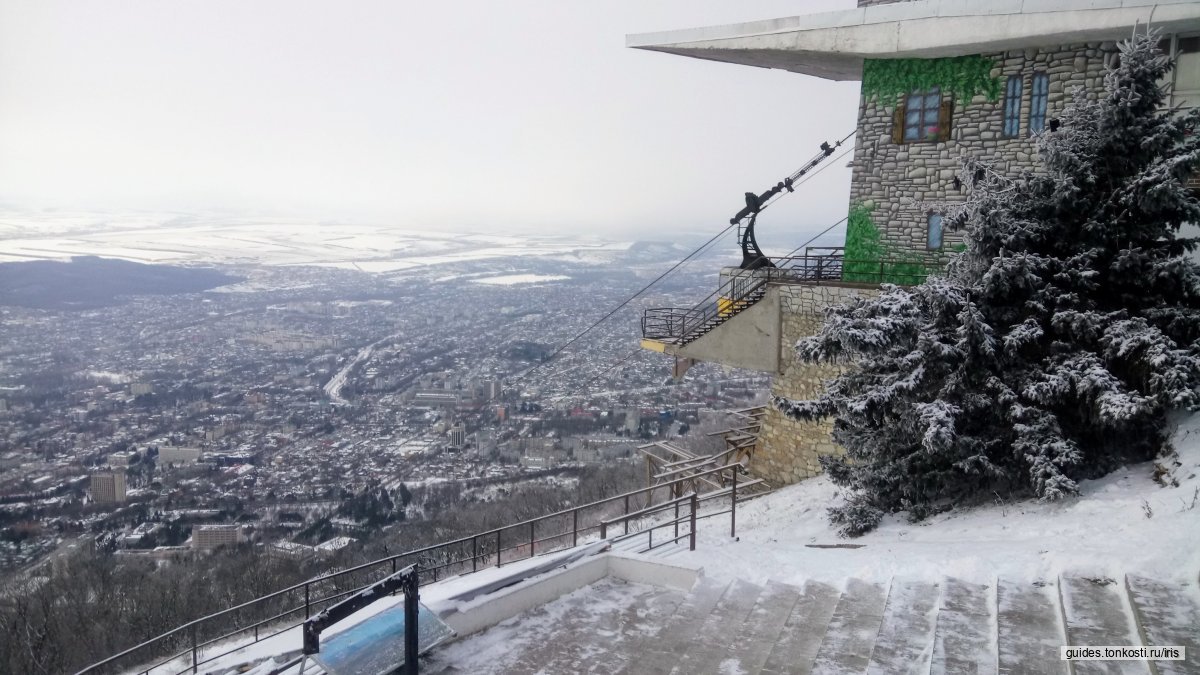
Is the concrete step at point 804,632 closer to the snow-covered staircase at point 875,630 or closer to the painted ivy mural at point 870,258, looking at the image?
the snow-covered staircase at point 875,630

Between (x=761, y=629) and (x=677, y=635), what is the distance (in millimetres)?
635

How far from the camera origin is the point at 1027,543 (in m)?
6.87

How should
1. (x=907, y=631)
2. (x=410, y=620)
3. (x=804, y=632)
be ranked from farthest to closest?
(x=804, y=632)
(x=907, y=631)
(x=410, y=620)

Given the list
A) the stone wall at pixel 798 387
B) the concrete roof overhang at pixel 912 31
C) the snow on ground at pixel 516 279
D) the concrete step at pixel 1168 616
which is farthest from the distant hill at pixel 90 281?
the concrete step at pixel 1168 616

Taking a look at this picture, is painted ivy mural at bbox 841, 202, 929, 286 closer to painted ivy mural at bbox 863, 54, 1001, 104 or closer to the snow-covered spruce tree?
painted ivy mural at bbox 863, 54, 1001, 104

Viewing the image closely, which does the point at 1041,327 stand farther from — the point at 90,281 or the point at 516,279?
the point at 516,279

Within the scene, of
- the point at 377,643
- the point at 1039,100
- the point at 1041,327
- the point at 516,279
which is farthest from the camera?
the point at 516,279

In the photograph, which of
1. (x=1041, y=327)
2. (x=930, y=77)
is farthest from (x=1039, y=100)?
(x=1041, y=327)

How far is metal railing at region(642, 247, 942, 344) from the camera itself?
536 inches

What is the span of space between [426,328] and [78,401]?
2948 cm

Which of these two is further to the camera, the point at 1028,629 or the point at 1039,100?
the point at 1039,100

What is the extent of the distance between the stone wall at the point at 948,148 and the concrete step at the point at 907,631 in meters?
8.41

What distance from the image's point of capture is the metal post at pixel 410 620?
196 inches

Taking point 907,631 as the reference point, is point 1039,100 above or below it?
above
